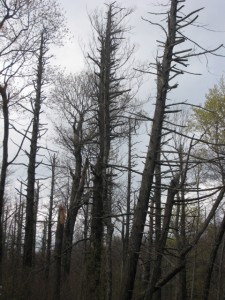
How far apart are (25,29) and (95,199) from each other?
20.3 ft

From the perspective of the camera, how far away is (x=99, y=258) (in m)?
12.8

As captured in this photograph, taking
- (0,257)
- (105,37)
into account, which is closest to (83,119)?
(105,37)

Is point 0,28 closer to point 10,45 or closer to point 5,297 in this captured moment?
point 10,45

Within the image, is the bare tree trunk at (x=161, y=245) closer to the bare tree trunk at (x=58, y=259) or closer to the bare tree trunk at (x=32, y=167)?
the bare tree trunk at (x=58, y=259)

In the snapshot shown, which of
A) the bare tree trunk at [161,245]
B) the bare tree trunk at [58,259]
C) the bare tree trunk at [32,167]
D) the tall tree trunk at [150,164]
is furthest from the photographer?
the bare tree trunk at [32,167]

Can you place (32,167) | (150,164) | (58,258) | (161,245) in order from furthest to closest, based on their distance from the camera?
(32,167) < (58,258) < (150,164) < (161,245)

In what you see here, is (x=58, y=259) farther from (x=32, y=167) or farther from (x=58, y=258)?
(x=32, y=167)

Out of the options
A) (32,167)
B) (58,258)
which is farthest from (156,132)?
(32,167)

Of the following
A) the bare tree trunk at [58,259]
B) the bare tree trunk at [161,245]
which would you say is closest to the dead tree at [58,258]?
the bare tree trunk at [58,259]

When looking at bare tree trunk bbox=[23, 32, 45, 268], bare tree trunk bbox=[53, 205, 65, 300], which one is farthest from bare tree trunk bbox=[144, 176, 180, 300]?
bare tree trunk bbox=[23, 32, 45, 268]

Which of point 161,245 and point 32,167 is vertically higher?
point 32,167

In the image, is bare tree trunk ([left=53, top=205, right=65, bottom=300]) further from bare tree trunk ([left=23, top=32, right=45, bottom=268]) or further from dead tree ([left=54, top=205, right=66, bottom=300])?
bare tree trunk ([left=23, top=32, right=45, bottom=268])

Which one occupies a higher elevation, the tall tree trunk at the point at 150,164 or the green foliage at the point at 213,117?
the green foliage at the point at 213,117

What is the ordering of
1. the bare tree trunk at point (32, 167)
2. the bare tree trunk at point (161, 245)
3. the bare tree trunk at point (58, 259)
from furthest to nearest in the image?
the bare tree trunk at point (32, 167)
the bare tree trunk at point (58, 259)
the bare tree trunk at point (161, 245)
